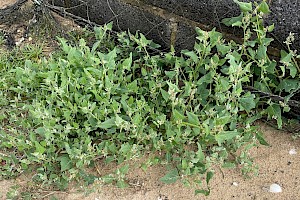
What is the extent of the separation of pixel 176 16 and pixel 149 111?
2.11ft

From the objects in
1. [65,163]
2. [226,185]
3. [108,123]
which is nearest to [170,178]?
[226,185]

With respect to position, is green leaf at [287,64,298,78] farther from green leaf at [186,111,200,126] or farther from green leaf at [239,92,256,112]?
green leaf at [186,111,200,126]

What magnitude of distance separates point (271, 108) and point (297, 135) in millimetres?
207

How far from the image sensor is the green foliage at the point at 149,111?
7.52 feet

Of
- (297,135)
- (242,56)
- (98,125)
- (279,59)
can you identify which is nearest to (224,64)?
(242,56)

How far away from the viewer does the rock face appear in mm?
2396

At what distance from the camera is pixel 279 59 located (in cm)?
251

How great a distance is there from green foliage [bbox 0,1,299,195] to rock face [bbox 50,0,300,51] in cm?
10

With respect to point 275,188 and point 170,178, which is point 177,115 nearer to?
point 170,178

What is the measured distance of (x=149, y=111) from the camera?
2.45m

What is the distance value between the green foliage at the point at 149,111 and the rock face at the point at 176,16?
0.10 m

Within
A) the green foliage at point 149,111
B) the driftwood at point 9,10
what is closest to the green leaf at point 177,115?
the green foliage at point 149,111

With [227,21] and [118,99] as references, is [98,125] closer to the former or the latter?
[118,99]

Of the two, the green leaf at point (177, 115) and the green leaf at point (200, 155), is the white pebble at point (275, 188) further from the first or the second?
the green leaf at point (177, 115)
